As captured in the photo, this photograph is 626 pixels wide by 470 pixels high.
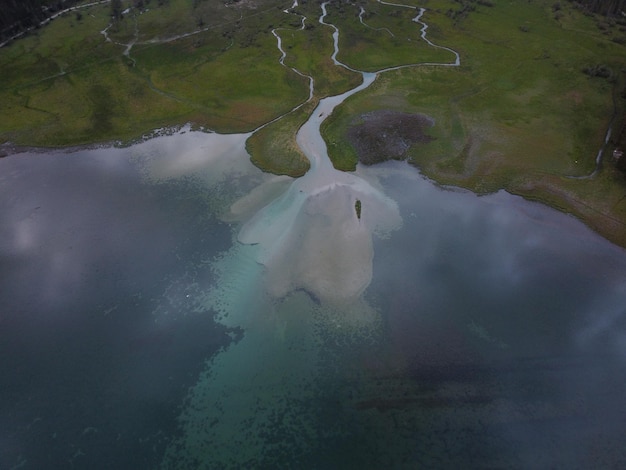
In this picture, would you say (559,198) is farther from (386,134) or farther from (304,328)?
(304,328)

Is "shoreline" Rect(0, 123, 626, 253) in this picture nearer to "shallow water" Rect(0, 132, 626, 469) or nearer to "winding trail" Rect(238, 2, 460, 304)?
"shallow water" Rect(0, 132, 626, 469)

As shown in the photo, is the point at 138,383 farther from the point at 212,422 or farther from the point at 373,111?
the point at 373,111

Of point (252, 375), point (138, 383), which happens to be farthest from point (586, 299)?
point (138, 383)

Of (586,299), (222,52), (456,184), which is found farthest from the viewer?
(222,52)

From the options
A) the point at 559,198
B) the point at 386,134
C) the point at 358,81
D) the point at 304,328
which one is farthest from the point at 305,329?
the point at 358,81

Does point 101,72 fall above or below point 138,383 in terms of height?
above

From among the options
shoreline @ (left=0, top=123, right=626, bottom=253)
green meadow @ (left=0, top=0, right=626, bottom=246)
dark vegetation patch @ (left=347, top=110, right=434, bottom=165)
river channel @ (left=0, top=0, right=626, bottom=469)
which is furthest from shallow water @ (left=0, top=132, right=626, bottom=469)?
green meadow @ (left=0, top=0, right=626, bottom=246)

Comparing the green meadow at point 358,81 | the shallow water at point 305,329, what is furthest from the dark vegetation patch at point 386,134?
the shallow water at point 305,329
